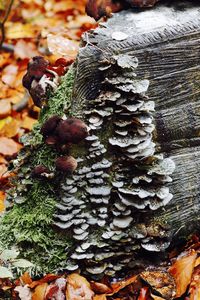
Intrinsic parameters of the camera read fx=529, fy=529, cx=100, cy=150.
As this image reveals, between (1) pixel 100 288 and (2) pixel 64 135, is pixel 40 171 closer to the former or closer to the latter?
(2) pixel 64 135

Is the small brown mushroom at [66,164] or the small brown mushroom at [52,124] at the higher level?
the small brown mushroom at [52,124]

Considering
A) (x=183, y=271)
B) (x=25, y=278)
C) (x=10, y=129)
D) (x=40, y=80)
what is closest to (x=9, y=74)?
(x=10, y=129)

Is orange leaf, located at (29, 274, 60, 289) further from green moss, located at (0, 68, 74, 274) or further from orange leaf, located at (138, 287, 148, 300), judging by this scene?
orange leaf, located at (138, 287, 148, 300)

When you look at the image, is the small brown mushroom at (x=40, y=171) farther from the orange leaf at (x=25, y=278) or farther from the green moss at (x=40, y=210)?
the orange leaf at (x=25, y=278)

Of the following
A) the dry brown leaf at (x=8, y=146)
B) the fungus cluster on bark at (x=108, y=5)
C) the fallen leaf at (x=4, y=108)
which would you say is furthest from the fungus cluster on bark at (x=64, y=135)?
the fallen leaf at (x=4, y=108)

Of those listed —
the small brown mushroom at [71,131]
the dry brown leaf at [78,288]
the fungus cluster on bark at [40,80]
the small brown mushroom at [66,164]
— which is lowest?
the dry brown leaf at [78,288]

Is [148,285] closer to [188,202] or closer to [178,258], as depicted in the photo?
[178,258]

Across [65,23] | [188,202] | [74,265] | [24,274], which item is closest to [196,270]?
[188,202]
